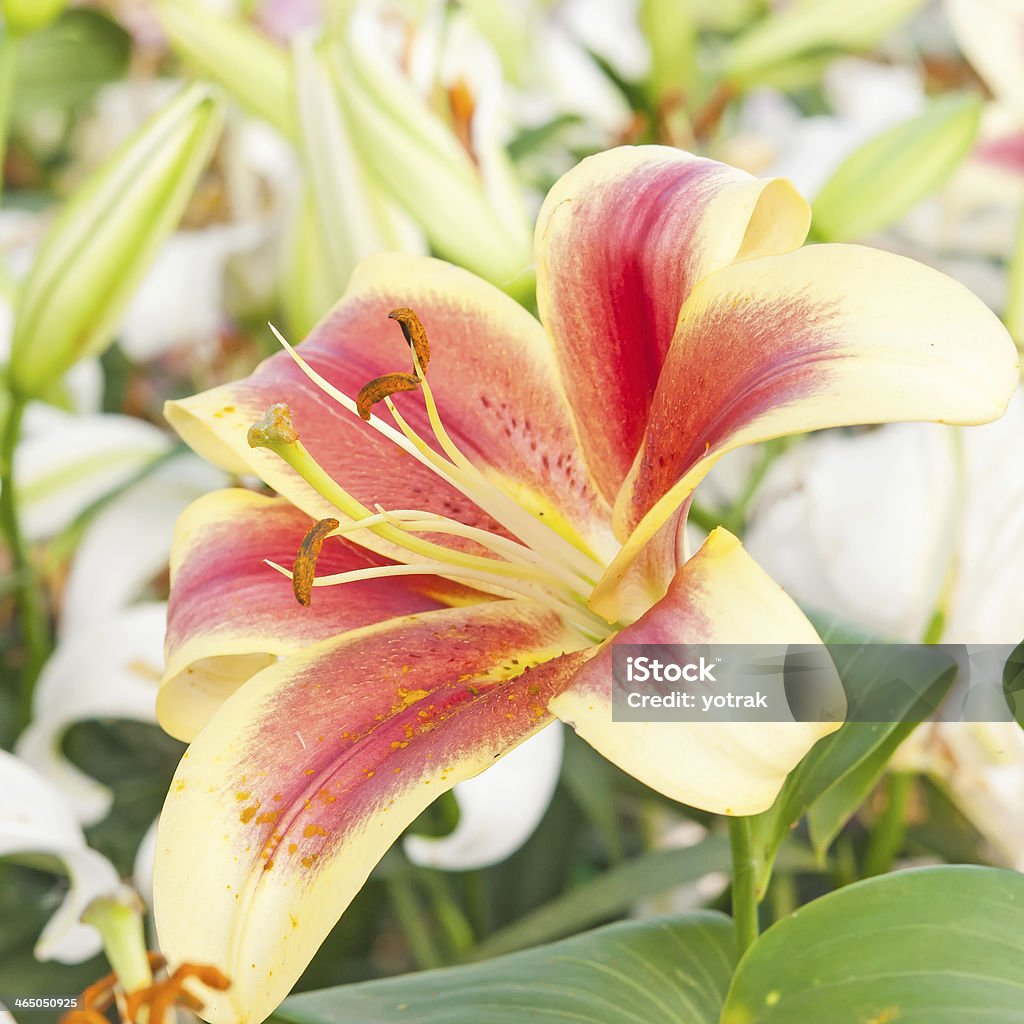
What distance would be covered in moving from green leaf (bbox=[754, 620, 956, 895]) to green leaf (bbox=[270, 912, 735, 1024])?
0.02 metres

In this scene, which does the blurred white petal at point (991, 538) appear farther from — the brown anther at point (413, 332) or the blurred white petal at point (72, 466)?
the blurred white petal at point (72, 466)

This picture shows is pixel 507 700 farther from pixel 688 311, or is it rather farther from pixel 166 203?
pixel 166 203

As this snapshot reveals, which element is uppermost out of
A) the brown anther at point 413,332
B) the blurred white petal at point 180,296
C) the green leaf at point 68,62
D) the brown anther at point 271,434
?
the green leaf at point 68,62

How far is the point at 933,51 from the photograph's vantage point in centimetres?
101

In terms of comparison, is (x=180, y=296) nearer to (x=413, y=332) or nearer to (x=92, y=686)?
(x=92, y=686)

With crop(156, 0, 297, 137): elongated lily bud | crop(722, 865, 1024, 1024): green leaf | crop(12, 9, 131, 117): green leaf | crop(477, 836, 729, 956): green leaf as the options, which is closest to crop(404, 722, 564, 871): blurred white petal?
crop(477, 836, 729, 956): green leaf

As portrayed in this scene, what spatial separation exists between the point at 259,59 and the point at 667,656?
0.38 m

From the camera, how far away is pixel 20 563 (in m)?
0.42

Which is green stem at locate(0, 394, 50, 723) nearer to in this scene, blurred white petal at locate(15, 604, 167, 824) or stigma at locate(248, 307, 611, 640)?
blurred white petal at locate(15, 604, 167, 824)

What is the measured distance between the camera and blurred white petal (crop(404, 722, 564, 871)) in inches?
13.4

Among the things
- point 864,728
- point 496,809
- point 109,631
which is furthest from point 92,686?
point 864,728

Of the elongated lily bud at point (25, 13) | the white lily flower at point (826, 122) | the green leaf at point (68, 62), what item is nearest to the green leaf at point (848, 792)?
the white lily flower at point (826, 122)

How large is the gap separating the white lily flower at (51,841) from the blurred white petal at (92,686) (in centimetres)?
5

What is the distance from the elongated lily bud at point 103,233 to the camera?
1.32ft
